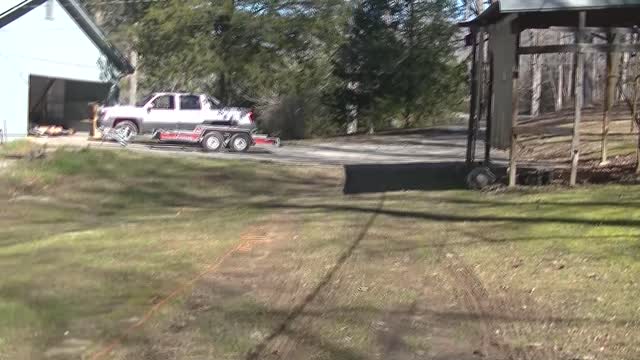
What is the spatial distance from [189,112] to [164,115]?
870mm

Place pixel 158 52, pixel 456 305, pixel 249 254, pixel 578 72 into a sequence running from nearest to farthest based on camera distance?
1. pixel 456 305
2. pixel 249 254
3. pixel 578 72
4. pixel 158 52

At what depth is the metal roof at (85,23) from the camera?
28.0 m

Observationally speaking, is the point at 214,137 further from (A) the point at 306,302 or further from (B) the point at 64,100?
(A) the point at 306,302

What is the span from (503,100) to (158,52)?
21.7 m

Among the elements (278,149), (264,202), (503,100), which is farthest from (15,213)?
(278,149)

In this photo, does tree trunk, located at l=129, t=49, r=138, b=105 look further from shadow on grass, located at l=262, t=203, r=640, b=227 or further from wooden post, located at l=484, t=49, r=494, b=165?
shadow on grass, located at l=262, t=203, r=640, b=227

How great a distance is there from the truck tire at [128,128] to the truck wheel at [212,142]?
3.87 metres

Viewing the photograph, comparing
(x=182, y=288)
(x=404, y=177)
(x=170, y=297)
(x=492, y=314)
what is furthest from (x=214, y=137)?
(x=492, y=314)

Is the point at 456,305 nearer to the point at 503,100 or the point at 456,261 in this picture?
the point at 456,261

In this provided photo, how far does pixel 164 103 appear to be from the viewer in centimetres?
2830

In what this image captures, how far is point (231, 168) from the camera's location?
19828mm

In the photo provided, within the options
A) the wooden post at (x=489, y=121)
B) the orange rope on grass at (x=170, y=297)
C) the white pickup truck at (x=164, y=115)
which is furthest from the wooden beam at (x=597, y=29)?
the white pickup truck at (x=164, y=115)

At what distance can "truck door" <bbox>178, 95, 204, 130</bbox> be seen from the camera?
28.2 meters

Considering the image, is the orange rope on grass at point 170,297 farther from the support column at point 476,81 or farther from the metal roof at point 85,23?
the metal roof at point 85,23
